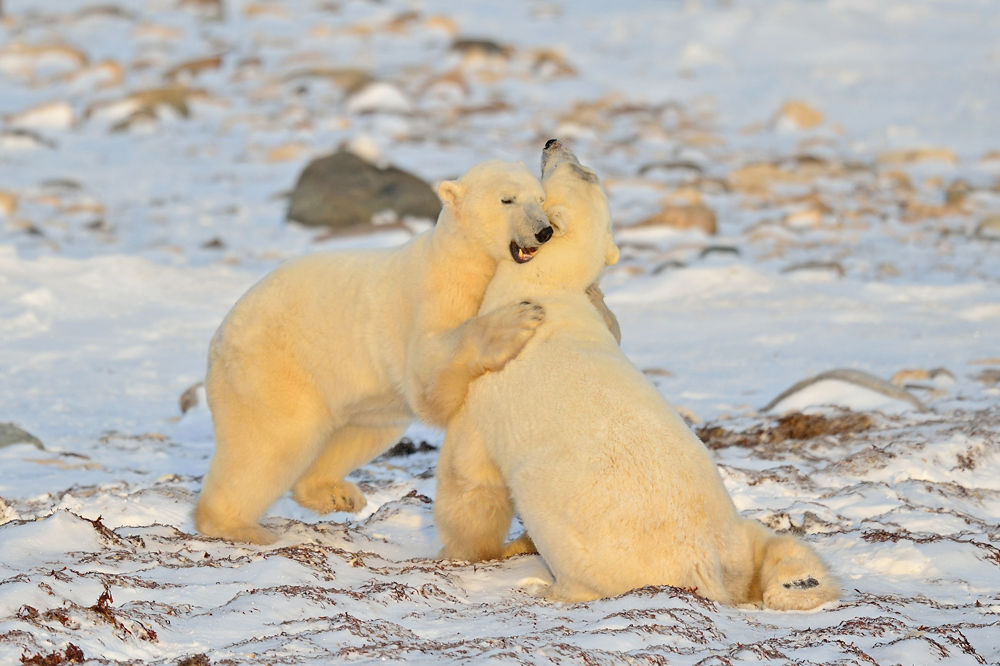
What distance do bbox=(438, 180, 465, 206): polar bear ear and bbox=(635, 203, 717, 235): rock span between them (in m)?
8.61

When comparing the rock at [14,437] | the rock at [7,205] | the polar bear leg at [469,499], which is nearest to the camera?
the polar bear leg at [469,499]

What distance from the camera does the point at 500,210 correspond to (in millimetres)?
3791

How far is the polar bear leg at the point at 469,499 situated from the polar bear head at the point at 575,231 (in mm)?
588

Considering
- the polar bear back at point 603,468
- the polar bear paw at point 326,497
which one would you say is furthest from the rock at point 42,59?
the polar bear back at point 603,468

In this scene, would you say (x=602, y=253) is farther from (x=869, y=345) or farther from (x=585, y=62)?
(x=585, y=62)

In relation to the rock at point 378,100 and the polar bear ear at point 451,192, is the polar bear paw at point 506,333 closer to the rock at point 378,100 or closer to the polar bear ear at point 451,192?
the polar bear ear at point 451,192

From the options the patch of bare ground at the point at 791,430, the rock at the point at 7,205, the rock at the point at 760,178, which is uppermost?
the patch of bare ground at the point at 791,430

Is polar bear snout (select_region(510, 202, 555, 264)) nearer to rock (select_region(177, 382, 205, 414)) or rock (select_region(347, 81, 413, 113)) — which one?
rock (select_region(177, 382, 205, 414))

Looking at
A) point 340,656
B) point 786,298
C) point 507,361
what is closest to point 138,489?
point 507,361

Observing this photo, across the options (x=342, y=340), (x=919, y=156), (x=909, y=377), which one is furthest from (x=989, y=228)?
(x=342, y=340)

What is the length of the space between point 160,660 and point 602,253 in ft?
6.53

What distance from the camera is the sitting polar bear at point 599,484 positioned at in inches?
119

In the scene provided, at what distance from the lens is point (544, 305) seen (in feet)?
11.8

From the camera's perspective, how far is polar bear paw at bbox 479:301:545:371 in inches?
134
